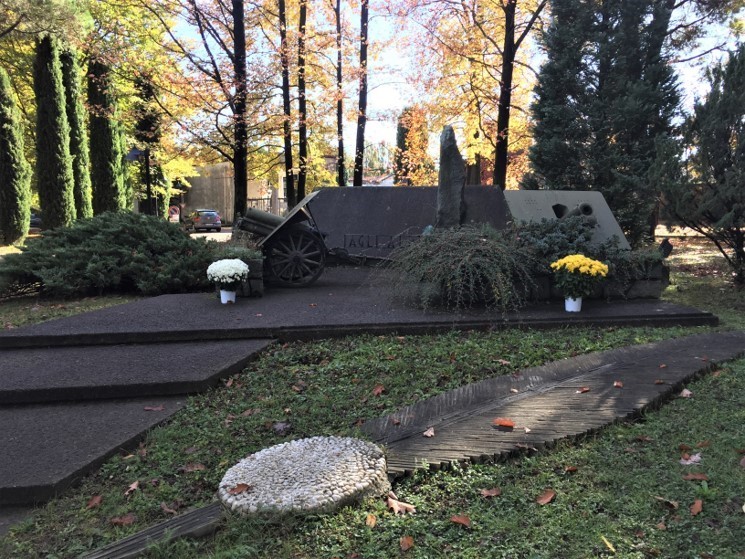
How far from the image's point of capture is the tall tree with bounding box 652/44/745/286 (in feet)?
23.5

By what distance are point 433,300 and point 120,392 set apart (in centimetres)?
344

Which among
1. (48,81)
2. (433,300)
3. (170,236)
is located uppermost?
(48,81)

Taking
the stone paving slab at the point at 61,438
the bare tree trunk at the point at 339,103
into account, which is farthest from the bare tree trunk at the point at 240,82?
the stone paving slab at the point at 61,438

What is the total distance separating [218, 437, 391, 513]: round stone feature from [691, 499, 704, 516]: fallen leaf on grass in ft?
4.53

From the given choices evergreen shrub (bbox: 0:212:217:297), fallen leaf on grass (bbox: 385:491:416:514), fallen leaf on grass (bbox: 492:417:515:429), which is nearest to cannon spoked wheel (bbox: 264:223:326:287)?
evergreen shrub (bbox: 0:212:217:297)

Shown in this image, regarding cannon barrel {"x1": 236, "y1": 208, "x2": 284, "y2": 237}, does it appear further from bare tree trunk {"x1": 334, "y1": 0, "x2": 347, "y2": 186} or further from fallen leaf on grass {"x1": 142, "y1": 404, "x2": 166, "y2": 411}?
bare tree trunk {"x1": 334, "y1": 0, "x2": 347, "y2": 186}

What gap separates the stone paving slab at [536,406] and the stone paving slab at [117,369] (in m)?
1.73

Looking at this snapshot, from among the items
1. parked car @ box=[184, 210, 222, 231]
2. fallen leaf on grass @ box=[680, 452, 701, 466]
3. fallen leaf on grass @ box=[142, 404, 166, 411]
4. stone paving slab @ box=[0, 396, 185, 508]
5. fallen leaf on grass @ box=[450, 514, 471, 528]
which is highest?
parked car @ box=[184, 210, 222, 231]

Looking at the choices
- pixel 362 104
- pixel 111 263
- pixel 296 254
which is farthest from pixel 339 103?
pixel 111 263

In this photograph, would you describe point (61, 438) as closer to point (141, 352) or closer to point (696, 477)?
point (141, 352)

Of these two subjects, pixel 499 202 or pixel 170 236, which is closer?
pixel 170 236

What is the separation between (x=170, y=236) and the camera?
8352 millimetres


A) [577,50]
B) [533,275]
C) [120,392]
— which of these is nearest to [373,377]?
[120,392]

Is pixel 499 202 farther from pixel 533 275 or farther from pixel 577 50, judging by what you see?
pixel 577 50
